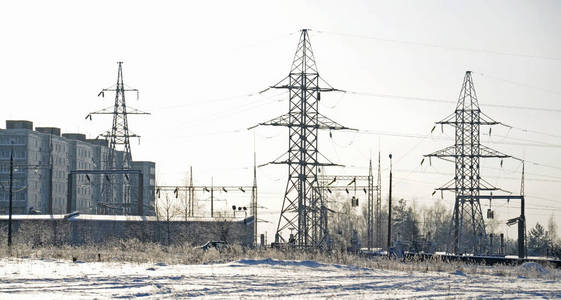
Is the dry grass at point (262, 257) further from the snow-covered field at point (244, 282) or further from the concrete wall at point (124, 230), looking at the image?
the concrete wall at point (124, 230)

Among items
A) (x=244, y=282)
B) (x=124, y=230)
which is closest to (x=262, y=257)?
(x=244, y=282)

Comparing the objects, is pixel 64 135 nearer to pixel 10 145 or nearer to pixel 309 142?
pixel 10 145

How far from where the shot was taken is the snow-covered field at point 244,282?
23.7 metres

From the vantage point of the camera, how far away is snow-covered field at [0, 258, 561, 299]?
2366 centimetres

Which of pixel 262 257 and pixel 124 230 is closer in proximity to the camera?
pixel 262 257

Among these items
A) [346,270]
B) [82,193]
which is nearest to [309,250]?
[346,270]

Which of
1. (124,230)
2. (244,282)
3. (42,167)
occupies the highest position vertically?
(42,167)

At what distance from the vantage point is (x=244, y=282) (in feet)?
90.9

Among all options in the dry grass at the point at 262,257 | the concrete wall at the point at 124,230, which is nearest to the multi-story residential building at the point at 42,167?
the concrete wall at the point at 124,230

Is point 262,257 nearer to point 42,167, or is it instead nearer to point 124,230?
point 124,230

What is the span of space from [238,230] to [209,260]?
90.4 ft

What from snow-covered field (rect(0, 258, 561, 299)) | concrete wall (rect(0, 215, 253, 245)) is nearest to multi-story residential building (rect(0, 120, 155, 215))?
concrete wall (rect(0, 215, 253, 245))

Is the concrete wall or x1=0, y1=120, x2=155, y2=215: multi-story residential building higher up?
x1=0, y1=120, x2=155, y2=215: multi-story residential building

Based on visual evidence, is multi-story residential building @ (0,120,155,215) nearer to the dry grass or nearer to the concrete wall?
the concrete wall
